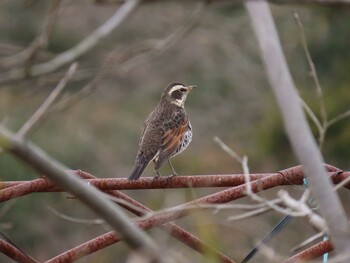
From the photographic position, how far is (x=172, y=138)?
23.9 feet

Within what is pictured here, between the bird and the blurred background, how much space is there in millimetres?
8621

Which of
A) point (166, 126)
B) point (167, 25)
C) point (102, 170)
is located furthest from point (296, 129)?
point (167, 25)

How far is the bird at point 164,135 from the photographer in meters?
7.11

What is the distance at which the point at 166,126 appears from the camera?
7.40 meters

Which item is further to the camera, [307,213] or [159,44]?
[159,44]

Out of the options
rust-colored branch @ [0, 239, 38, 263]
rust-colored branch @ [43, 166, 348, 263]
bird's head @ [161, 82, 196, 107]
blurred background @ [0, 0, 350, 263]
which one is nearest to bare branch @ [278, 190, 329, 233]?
rust-colored branch @ [43, 166, 348, 263]

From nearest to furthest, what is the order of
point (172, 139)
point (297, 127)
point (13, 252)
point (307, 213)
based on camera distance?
point (297, 127) < point (307, 213) < point (13, 252) < point (172, 139)

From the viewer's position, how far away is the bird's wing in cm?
717

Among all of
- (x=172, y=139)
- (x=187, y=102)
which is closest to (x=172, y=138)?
(x=172, y=139)

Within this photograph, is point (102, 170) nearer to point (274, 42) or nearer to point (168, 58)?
point (168, 58)

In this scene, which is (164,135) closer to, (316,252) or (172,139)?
(172,139)

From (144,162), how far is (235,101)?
52.0 ft

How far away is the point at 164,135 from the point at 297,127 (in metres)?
4.75

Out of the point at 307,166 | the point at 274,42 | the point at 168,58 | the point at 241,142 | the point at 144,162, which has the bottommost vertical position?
the point at 307,166
